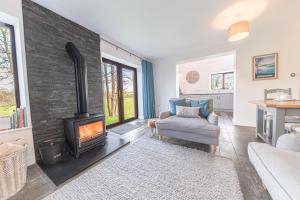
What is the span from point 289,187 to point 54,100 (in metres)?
2.74

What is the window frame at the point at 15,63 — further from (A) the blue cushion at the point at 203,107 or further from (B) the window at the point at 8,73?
(A) the blue cushion at the point at 203,107

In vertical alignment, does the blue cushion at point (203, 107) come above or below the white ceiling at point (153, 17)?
below

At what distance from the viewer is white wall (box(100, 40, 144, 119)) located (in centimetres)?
304

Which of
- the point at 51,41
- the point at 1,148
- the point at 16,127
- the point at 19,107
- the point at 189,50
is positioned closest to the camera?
the point at 1,148

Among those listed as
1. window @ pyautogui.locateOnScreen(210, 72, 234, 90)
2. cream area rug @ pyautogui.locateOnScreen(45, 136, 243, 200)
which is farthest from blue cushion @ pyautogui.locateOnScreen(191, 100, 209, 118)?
window @ pyautogui.locateOnScreen(210, 72, 234, 90)

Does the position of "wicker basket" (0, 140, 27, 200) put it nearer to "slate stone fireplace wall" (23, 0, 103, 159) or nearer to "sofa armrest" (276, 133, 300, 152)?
"slate stone fireplace wall" (23, 0, 103, 159)

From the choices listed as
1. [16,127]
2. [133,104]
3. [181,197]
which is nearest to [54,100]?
[16,127]

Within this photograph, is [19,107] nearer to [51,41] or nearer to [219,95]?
[51,41]

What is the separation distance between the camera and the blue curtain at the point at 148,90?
443cm

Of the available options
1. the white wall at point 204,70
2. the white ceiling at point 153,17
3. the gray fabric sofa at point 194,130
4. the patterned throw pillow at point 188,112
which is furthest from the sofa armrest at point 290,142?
the white wall at point 204,70

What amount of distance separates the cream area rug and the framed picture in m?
2.69

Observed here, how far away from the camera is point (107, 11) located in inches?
80.0

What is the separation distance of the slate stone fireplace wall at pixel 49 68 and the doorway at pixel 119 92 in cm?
112

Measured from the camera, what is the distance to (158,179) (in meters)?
1.40
